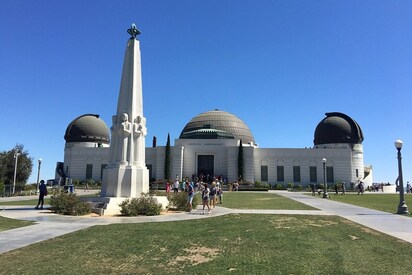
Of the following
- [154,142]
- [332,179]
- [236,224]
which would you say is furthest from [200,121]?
[236,224]

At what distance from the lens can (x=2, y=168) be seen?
42.9m

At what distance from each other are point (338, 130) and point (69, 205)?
61921mm

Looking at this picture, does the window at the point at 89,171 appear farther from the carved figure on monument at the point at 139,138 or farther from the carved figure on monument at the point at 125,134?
the carved figure on monument at the point at 125,134

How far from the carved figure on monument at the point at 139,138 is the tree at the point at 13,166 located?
103ft

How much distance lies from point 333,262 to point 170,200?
42.5 ft

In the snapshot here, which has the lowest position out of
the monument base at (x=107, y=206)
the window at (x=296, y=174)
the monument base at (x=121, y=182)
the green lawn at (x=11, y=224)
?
the green lawn at (x=11, y=224)

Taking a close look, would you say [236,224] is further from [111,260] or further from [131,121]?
[131,121]

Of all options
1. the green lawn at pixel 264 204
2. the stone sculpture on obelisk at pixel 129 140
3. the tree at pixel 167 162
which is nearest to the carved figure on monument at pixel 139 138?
the stone sculpture on obelisk at pixel 129 140

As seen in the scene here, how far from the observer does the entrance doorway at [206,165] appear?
200 feet

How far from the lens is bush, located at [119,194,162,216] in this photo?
15516mm

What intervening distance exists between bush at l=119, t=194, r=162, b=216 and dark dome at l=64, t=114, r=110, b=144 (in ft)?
196

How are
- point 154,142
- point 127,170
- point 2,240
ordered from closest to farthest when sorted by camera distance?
1. point 2,240
2. point 127,170
3. point 154,142

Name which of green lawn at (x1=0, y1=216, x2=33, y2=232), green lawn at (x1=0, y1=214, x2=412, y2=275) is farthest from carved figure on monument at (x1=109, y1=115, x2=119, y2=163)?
green lawn at (x1=0, y1=214, x2=412, y2=275)

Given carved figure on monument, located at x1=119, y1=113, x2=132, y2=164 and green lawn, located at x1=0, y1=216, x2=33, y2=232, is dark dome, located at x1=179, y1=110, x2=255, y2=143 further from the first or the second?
green lawn, located at x1=0, y1=216, x2=33, y2=232
